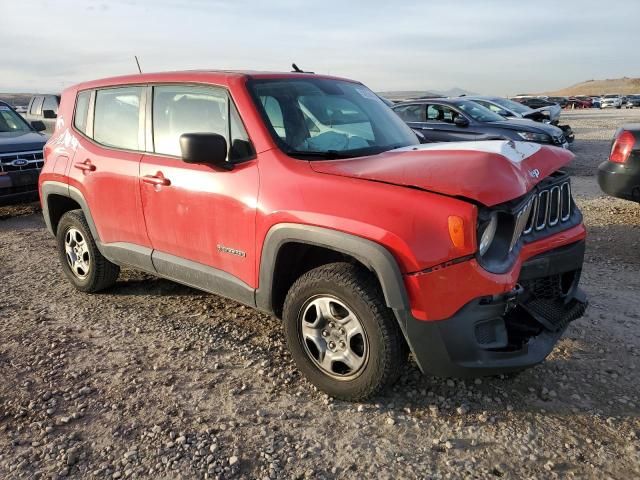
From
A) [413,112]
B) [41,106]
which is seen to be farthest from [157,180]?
[41,106]

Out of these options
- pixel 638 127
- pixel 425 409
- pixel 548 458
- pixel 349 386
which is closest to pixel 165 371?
pixel 349 386

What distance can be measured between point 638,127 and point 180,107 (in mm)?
5209

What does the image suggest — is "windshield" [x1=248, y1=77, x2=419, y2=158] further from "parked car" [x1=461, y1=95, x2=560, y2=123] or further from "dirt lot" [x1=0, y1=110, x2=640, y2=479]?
"parked car" [x1=461, y1=95, x2=560, y2=123]

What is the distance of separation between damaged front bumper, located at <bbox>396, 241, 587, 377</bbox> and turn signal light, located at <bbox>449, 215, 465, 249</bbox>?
29 centimetres

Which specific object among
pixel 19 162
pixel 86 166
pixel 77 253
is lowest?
pixel 77 253

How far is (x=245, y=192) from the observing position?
3234mm

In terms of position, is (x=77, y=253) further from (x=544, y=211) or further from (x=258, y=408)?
(x=544, y=211)

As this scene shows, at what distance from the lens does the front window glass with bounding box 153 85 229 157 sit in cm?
352

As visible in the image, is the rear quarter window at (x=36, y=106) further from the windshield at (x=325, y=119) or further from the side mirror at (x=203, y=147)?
the side mirror at (x=203, y=147)

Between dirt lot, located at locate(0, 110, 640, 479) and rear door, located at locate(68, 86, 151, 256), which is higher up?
rear door, located at locate(68, 86, 151, 256)

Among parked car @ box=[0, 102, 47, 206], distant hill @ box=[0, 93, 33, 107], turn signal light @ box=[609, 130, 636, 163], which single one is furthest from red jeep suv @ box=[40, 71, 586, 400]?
distant hill @ box=[0, 93, 33, 107]

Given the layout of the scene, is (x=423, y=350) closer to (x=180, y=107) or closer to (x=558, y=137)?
(x=180, y=107)

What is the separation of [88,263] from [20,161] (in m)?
4.27

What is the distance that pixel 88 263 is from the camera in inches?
188
